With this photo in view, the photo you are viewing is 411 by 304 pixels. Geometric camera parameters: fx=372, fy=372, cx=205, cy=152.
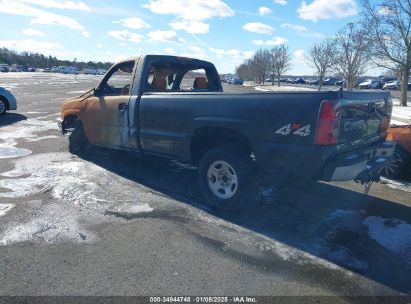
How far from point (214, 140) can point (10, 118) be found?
1016 centimetres

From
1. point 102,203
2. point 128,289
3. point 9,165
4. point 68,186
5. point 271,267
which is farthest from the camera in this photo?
point 9,165

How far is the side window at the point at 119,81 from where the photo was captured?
6.42 meters

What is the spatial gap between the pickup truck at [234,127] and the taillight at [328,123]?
10 millimetres

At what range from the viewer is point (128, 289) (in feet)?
10.3

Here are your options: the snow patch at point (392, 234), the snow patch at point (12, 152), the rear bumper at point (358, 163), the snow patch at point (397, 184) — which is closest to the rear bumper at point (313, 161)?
the rear bumper at point (358, 163)

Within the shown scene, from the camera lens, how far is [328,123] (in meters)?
3.89

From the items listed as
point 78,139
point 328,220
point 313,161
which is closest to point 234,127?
point 313,161

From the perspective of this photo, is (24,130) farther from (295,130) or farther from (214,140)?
(295,130)

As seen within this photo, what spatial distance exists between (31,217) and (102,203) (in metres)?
0.91

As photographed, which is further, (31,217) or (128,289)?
(31,217)

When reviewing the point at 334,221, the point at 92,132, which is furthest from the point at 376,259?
the point at 92,132

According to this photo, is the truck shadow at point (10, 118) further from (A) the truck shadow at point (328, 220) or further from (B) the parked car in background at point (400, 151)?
(B) the parked car in background at point (400, 151)

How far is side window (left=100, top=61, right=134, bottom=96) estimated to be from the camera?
642cm

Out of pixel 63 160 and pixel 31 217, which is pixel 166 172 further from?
pixel 31 217
